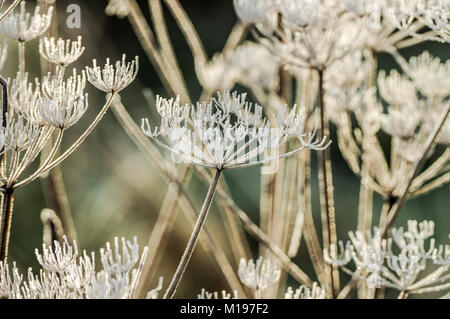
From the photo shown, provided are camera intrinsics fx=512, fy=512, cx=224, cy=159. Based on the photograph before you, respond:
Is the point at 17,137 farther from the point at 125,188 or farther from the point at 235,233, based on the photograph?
the point at 125,188

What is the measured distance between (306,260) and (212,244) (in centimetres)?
246

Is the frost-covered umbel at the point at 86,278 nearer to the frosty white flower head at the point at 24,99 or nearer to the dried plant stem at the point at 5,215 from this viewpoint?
the dried plant stem at the point at 5,215

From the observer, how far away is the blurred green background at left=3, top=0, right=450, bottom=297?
111 inches

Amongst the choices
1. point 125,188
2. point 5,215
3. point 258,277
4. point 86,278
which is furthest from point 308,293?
point 125,188

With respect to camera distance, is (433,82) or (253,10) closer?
(253,10)

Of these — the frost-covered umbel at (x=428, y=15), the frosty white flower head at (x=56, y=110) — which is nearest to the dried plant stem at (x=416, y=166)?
the frost-covered umbel at (x=428, y=15)

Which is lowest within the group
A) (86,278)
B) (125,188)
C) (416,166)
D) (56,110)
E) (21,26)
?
(125,188)

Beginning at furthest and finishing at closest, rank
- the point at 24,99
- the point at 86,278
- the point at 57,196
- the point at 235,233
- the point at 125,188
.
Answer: the point at 125,188, the point at 235,233, the point at 57,196, the point at 24,99, the point at 86,278

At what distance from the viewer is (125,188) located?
9.45 feet

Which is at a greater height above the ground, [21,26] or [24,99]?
[21,26]

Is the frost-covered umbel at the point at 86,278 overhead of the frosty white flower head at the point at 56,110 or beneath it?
beneath

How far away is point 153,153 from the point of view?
1.14 m

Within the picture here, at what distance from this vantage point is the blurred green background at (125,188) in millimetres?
2824

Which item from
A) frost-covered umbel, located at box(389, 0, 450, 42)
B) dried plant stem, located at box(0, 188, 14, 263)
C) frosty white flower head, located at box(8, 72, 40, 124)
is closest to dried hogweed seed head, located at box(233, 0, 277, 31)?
frost-covered umbel, located at box(389, 0, 450, 42)
